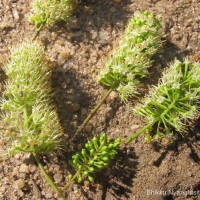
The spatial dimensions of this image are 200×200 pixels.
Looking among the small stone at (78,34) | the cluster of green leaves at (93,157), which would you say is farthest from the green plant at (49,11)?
the cluster of green leaves at (93,157)

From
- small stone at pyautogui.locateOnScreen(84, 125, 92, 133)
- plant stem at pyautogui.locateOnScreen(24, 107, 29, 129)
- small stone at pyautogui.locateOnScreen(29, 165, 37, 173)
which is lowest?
small stone at pyautogui.locateOnScreen(29, 165, 37, 173)

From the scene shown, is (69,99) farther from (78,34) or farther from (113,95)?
(78,34)

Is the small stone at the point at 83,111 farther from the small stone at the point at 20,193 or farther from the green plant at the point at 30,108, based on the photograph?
the small stone at the point at 20,193

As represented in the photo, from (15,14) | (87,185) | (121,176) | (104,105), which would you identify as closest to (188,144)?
(121,176)

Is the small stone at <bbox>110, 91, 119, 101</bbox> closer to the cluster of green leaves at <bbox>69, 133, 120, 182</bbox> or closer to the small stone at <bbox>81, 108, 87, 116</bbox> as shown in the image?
the small stone at <bbox>81, 108, 87, 116</bbox>

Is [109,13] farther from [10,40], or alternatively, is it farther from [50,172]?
[50,172]

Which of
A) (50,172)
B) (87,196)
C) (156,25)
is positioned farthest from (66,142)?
(156,25)

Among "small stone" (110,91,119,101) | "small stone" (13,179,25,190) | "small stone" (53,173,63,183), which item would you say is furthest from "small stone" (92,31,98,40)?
"small stone" (13,179,25,190)
